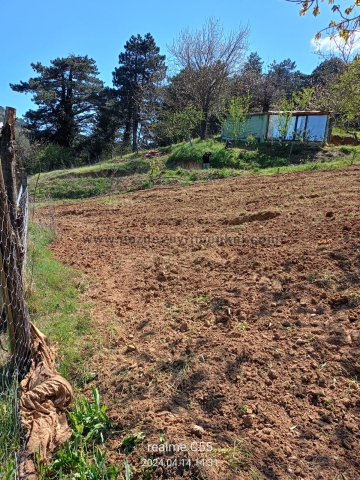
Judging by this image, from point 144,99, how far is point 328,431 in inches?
1257

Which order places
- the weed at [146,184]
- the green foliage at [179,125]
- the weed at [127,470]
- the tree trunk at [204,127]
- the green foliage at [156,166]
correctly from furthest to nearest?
the tree trunk at [204,127]
the green foliage at [179,125]
the green foliage at [156,166]
the weed at [146,184]
the weed at [127,470]

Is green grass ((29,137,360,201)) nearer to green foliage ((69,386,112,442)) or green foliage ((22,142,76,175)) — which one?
green foliage ((22,142,76,175))

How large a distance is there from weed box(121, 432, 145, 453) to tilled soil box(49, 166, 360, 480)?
0.10 ft

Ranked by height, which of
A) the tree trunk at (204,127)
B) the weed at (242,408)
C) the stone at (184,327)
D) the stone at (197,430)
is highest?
the tree trunk at (204,127)

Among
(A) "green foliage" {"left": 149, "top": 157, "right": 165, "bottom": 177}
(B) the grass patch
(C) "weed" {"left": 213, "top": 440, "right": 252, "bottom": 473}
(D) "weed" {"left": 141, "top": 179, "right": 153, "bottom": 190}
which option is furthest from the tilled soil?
(A) "green foliage" {"left": 149, "top": 157, "right": 165, "bottom": 177}

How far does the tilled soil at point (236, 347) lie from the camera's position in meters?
1.76

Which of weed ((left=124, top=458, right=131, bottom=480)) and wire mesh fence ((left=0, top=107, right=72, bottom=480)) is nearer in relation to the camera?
weed ((left=124, top=458, right=131, bottom=480))

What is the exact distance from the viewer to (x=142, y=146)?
3138 centimetres

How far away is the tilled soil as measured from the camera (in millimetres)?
1760

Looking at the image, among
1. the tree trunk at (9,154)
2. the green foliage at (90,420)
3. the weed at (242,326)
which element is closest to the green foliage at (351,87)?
the weed at (242,326)

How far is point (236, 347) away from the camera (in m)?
2.52

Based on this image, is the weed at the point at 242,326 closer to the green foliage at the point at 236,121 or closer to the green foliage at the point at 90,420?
the green foliage at the point at 90,420

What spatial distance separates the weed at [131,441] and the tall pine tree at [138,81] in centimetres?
2962

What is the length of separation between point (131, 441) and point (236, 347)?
101cm
